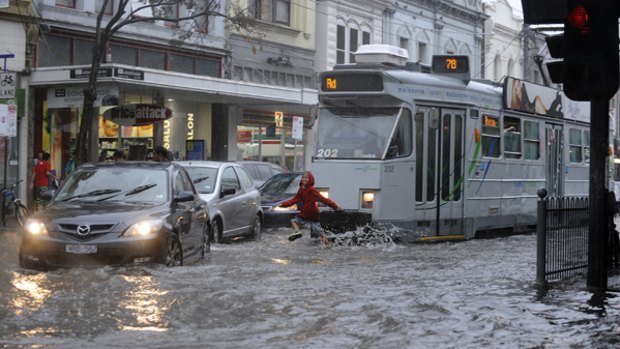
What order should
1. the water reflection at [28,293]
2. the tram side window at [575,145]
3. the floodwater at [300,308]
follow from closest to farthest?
the floodwater at [300,308], the water reflection at [28,293], the tram side window at [575,145]

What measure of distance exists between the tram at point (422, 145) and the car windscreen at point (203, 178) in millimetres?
2073

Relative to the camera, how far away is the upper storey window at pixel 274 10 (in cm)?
3528

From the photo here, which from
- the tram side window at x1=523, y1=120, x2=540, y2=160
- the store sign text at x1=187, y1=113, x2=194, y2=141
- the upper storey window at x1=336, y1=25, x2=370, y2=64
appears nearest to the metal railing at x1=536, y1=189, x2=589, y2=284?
the tram side window at x1=523, y1=120, x2=540, y2=160

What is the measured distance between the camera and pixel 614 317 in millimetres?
9039

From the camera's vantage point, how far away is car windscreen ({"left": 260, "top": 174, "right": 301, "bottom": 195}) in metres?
22.8

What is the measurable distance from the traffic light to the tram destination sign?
672 cm

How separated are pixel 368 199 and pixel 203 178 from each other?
3.37 m

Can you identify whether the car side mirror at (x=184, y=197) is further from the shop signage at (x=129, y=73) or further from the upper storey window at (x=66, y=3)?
the upper storey window at (x=66, y=3)

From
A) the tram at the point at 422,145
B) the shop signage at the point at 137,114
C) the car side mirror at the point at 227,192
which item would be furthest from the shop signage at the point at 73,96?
the tram at the point at 422,145

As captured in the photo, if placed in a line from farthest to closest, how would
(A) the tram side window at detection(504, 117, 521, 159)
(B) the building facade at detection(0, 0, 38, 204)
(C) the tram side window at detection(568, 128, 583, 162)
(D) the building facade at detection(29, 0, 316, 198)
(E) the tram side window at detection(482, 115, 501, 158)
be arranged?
(D) the building facade at detection(29, 0, 316, 198)
(B) the building facade at detection(0, 0, 38, 204)
(C) the tram side window at detection(568, 128, 583, 162)
(A) the tram side window at detection(504, 117, 521, 159)
(E) the tram side window at detection(482, 115, 501, 158)

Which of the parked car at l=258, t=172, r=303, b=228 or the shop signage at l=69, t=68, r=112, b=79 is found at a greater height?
the shop signage at l=69, t=68, r=112, b=79

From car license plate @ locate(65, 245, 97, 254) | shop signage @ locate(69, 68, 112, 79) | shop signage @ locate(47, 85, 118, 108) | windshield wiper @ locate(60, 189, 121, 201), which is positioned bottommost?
car license plate @ locate(65, 245, 97, 254)

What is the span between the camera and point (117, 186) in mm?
13062

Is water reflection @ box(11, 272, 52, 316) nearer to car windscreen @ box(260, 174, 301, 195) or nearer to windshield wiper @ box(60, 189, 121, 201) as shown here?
windshield wiper @ box(60, 189, 121, 201)
